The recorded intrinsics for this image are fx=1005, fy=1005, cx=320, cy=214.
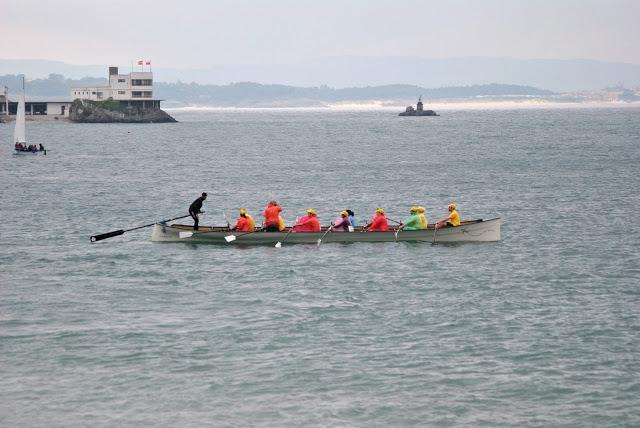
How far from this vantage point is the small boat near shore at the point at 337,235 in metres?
48.4

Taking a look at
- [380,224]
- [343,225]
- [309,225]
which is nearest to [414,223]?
[380,224]

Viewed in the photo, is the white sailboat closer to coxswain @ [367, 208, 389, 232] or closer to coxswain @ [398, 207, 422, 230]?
coxswain @ [367, 208, 389, 232]

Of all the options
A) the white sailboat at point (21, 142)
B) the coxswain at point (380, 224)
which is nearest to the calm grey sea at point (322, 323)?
the coxswain at point (380, 224)

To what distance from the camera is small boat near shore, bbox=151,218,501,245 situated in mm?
48406

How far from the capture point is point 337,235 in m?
48.5

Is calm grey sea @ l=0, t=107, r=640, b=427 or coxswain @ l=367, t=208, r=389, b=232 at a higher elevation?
coxswain @ l=367, t=208, r=389, b=232

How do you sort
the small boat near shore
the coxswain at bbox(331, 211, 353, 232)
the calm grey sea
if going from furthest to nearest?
the coxswain at bbox(331, 211, 353, 232)
the small boat near shore
the calm grey sea

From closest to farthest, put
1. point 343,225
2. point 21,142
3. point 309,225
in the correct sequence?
point 343,225 → point 309,225 → point 21,142

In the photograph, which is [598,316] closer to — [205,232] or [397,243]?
[397,243]

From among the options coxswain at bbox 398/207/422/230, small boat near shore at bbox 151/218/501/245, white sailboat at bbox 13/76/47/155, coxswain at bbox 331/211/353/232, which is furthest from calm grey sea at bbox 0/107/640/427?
white sailboat at bbox 13/76/47/155

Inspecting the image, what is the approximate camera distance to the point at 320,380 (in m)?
28.2

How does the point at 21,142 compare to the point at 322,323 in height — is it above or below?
above

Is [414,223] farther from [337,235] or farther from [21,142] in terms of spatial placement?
Result: [21,142]

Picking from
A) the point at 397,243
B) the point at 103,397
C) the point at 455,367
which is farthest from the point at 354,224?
the point at 103,397
